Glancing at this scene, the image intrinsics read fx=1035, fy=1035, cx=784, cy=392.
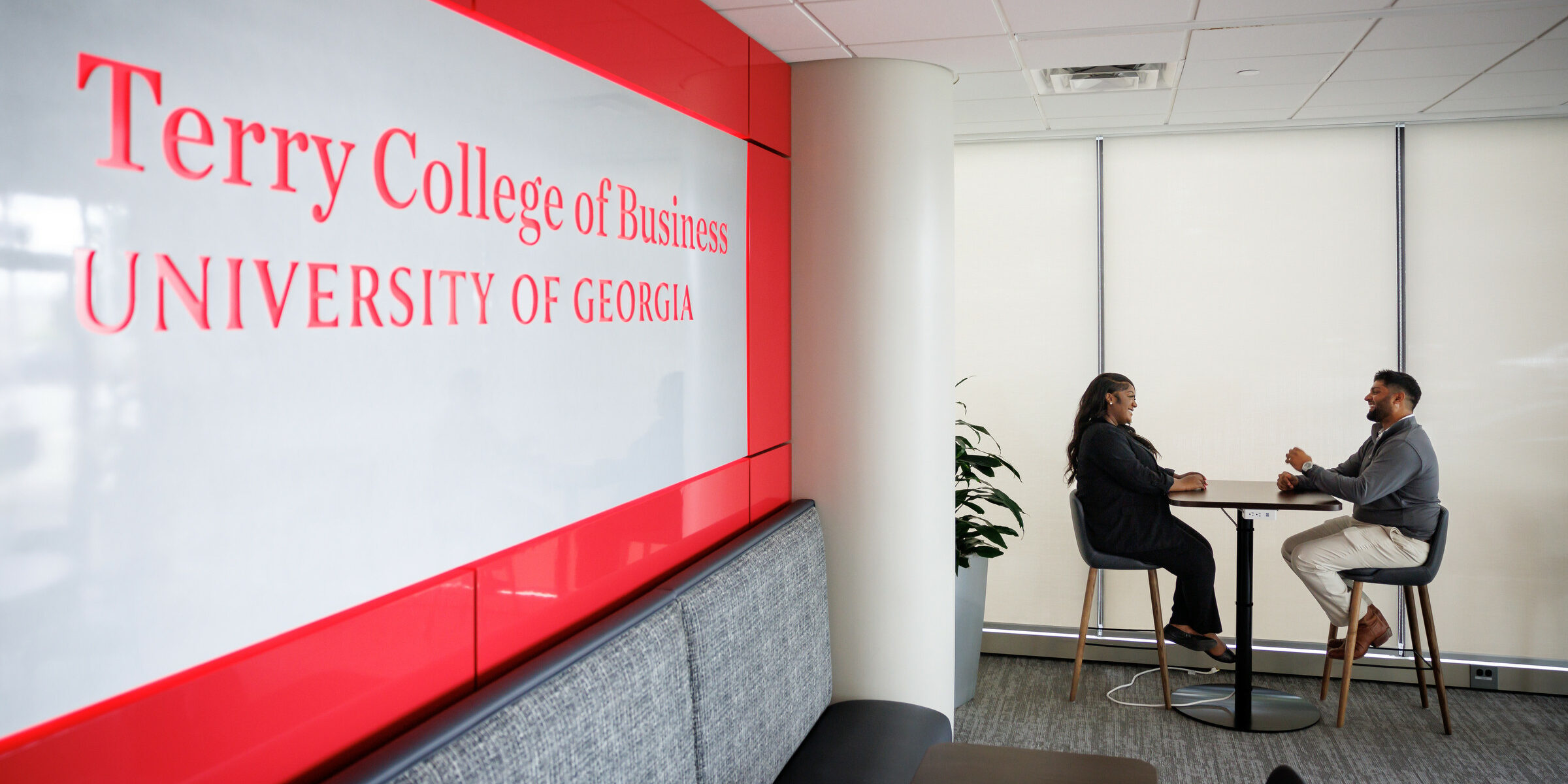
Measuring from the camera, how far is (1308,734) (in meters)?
4.31

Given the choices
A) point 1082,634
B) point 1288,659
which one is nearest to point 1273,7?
point 1082,634

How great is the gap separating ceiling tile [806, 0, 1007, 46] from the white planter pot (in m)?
2.34

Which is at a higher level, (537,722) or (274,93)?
(274,93)

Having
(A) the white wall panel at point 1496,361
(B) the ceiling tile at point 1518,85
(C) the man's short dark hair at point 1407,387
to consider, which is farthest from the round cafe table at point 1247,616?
(B) the ceiling tile at point 1518,85

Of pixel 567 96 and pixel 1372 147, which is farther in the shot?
pixel 1372 147

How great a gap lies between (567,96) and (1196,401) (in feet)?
13.3

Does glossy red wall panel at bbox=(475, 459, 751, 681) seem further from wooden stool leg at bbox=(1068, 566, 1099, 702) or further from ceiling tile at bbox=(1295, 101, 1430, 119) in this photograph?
ceiling tile at bbox=(1295, 101, 1430, 119)

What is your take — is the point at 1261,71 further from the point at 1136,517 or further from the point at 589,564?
the point at 589,564

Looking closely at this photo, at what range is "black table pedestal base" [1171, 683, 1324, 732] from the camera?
4385 mm

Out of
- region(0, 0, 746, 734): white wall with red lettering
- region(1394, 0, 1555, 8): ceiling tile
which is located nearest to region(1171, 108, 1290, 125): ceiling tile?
region(1394, 0, 1555, 8): ceiling tile

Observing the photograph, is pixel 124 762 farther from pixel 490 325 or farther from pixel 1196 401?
pixel 1196 401

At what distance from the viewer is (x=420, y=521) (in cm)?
178

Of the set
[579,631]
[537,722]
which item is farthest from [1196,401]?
[537,722]

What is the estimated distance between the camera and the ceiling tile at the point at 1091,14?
3.00m
